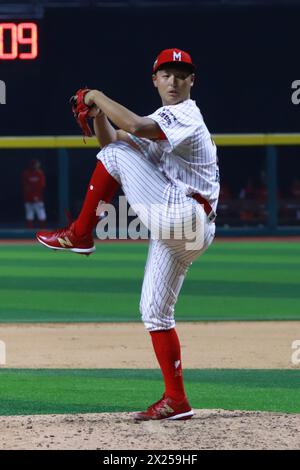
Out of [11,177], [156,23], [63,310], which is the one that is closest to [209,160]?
[63,310]

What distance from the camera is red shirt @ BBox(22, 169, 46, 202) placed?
18828 millimetres

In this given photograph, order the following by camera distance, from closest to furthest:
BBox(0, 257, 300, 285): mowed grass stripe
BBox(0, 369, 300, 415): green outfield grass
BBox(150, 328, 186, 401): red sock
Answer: BBox(150, 328, 186, 401): red sock → BBox(0, 369, 300, 415): green outfield grass → BBox(0, 257, 300, 285): mowed grass stripe

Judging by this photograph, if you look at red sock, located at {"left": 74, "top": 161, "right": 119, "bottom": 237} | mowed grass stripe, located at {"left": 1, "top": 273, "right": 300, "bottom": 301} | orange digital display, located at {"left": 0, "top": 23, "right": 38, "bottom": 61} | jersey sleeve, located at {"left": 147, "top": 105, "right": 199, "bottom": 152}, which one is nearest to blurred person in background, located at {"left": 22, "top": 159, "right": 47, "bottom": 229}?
orange digital display, located at {"left": 0, "top": 23, "right": 38, "bottom": 61}

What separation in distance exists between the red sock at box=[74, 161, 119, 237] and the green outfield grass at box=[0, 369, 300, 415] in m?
1.30

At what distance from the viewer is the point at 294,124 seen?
18.4 m

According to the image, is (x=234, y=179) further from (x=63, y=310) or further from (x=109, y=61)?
(x=63, y=310)

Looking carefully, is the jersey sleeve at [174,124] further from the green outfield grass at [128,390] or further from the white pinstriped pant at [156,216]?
the green outfield grass at [128,390]

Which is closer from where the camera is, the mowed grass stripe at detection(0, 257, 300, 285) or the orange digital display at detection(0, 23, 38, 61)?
the mowed grass stripe at detection(0, 257, 300, 285)

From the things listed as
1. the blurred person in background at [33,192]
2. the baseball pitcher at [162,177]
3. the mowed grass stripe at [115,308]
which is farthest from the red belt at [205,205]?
the blurred person in background at [33,192]

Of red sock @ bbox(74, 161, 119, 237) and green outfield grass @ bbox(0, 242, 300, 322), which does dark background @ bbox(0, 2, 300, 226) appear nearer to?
green outfield grass @ bbox(0, 242, 300, 322)

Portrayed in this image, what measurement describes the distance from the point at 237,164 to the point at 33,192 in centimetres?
346

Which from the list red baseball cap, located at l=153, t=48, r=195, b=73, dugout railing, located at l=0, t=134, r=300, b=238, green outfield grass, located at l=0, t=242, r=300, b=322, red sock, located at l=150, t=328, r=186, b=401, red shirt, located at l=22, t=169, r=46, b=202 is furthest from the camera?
red shirt, located at l=22, t=169, r=46, b=202

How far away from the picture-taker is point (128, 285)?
1223 cm

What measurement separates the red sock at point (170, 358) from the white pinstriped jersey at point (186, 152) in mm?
616
